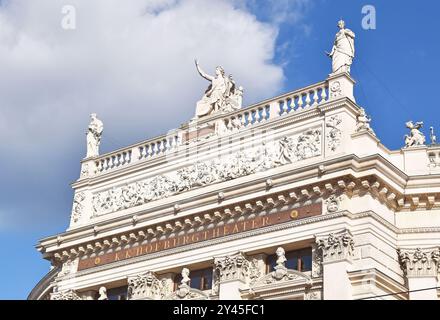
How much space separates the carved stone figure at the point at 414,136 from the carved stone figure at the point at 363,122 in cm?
202

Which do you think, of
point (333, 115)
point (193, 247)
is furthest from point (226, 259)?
point (333, 115)

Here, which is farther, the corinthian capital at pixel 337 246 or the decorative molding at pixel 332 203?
the decorative molding at pixel 332 203

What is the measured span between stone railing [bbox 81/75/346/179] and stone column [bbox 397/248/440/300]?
619 cm

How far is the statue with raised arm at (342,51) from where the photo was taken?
103 feet

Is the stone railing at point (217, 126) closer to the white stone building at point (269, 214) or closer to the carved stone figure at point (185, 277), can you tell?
the white stone building at point (269, 214)

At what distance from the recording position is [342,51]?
31.7 m

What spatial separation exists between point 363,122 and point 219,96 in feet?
24.6

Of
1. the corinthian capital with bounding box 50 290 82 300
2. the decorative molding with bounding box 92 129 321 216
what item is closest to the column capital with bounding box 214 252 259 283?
the decorative molding with bounding box 92 129 321 216

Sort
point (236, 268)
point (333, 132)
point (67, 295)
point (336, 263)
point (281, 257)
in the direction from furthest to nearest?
point (67, 295)
point (236, 268)
point (333, 132)
point (281, 257)
point (336, 263)

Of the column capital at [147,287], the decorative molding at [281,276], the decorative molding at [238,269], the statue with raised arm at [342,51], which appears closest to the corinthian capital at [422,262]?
the decorative molding at [281,276]

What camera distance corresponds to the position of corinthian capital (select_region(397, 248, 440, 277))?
95.4 ft

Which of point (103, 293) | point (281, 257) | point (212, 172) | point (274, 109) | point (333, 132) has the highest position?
point (274, 109)

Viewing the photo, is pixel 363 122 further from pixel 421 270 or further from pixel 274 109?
pixel 421 270

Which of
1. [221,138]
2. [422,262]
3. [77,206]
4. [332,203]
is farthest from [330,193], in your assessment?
[77,206]
